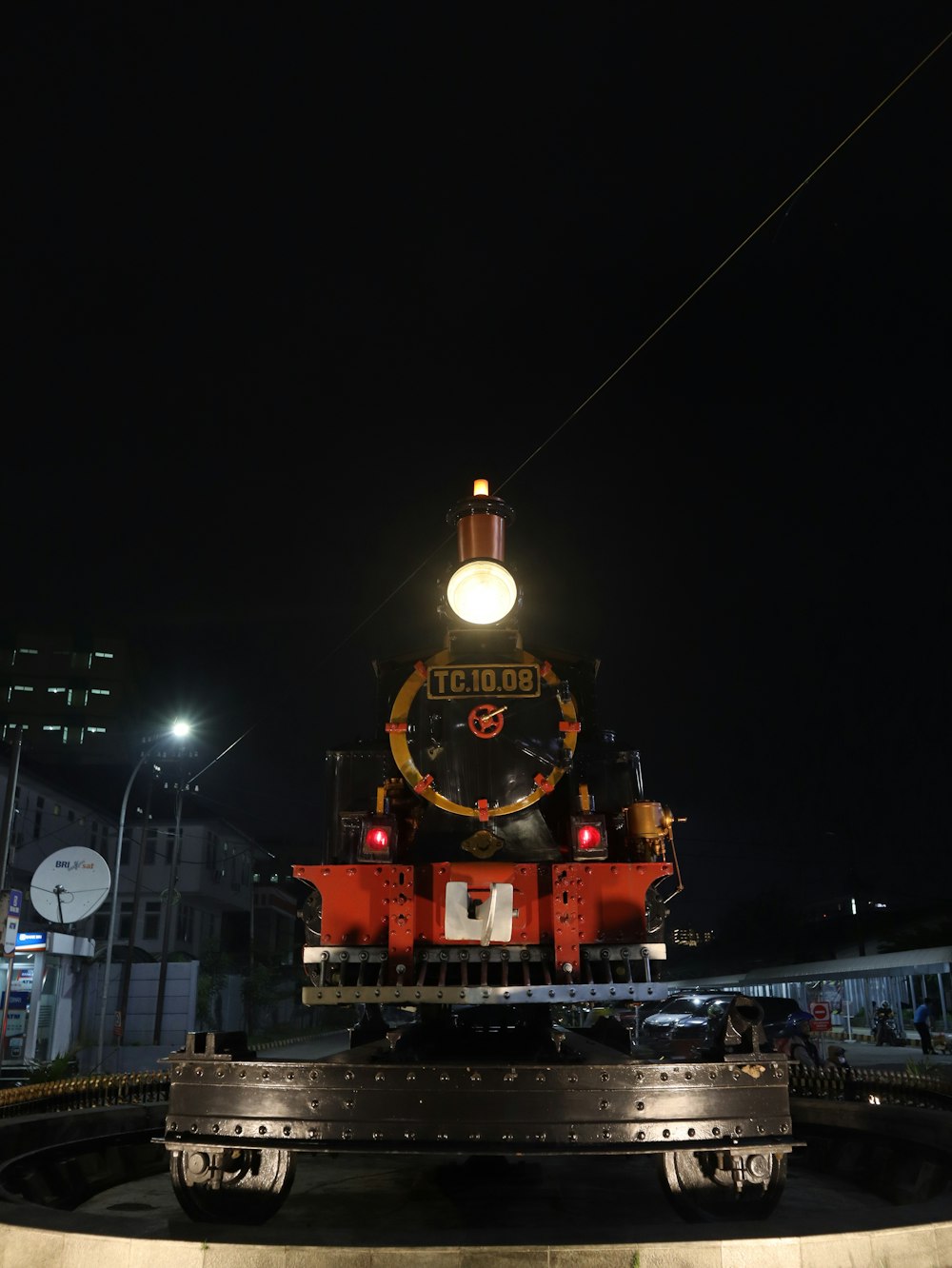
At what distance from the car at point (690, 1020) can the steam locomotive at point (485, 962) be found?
10354 mm

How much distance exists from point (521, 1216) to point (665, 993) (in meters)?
2.02

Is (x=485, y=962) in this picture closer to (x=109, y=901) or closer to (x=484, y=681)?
(x=484, y=681)

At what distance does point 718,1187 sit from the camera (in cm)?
468

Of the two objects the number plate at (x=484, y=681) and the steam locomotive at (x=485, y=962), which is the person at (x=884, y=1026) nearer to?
the steam locomotive at (x=485, y=962)

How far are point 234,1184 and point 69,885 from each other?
1740cm

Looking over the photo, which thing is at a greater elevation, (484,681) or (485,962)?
(484,681)

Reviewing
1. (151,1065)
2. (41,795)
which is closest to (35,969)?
(151,1065)

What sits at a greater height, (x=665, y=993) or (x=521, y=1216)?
(x=665, y=993)

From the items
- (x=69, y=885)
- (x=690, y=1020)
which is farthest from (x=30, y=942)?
(x=690, y=1020)

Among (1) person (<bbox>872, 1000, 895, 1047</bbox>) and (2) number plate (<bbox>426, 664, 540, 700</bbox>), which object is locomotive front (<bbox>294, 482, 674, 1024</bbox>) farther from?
(1) person (<bbox>872, 1000, 895, 1047</bbox>)

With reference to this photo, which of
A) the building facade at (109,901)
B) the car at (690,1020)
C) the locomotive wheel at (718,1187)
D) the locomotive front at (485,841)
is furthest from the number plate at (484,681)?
the building facade at (109,901)

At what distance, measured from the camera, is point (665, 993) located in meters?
5.28

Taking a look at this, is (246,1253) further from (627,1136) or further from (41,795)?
(41,795)

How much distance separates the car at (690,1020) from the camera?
55.5 ft
